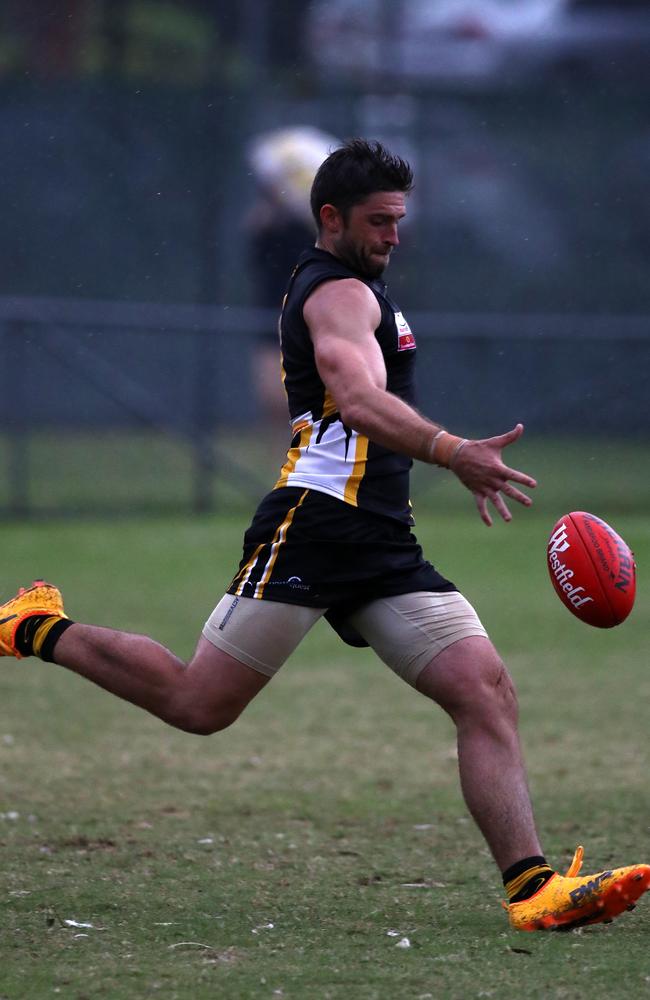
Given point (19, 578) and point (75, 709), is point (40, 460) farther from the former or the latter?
point (75, 709)

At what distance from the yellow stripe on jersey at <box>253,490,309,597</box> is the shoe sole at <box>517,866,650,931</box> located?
127cm

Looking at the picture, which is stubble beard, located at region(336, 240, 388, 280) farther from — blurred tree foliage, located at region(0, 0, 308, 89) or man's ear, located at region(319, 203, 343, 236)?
blurred tree foliage, located at region(0, 0, 308, 89)

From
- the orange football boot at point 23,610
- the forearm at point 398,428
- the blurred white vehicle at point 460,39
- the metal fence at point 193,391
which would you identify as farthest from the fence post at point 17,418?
the forearm at point 398,428

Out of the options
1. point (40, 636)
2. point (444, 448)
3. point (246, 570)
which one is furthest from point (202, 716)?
point (444, 448)

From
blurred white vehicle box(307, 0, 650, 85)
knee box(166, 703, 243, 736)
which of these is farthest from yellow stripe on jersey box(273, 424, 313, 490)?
blurred white vehicle box(307, 0, 650, 85)

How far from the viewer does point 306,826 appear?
5.95 meters

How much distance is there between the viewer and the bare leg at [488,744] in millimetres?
4641

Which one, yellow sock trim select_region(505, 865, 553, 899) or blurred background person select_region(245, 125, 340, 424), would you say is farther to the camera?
blurred background person select_region(245, 125, 340, 424)

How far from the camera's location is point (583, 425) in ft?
51.3

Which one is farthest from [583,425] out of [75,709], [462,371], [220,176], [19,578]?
[75,709]

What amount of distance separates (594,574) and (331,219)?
138 cm

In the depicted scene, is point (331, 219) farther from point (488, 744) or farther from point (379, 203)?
point (488, 744)

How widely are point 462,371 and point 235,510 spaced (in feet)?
8.64

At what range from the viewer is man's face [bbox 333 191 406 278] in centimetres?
484
